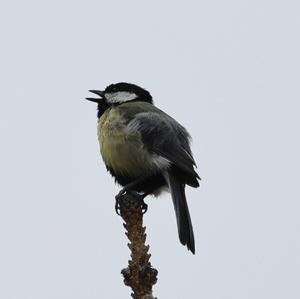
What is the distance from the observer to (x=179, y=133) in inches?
195

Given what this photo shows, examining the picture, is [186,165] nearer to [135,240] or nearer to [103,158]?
[103,158]

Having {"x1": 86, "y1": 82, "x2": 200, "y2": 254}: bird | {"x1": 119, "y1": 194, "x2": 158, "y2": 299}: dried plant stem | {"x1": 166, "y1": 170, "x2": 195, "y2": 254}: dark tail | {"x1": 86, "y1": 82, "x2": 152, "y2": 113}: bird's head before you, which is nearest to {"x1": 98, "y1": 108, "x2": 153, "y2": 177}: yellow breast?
{"x1": 86, "y1": 82, "x2": 200, "y2": 254}: bird

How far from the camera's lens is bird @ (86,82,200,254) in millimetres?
4523

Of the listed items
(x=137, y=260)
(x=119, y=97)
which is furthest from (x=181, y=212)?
(x=119, y=97)

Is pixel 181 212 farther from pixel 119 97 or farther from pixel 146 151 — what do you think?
pixel 119 97

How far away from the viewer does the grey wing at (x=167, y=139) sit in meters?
4.48

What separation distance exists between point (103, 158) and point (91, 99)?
0.92m

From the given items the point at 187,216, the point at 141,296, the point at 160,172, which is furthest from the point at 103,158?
the point at 141,296

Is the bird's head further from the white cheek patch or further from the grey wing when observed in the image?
the grey wing

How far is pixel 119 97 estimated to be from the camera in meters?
5.68

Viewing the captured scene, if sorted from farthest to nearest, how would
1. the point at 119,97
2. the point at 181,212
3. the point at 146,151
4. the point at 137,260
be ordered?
the point at 119,97 < the point at 146,151 < the point at 181,212 < the point at 137,260

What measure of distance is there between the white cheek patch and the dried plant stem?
9.70 ft

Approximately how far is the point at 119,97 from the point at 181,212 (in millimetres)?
2037

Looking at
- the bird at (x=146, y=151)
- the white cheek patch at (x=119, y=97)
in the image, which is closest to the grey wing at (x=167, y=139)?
the bird at (x=146, y=151)
